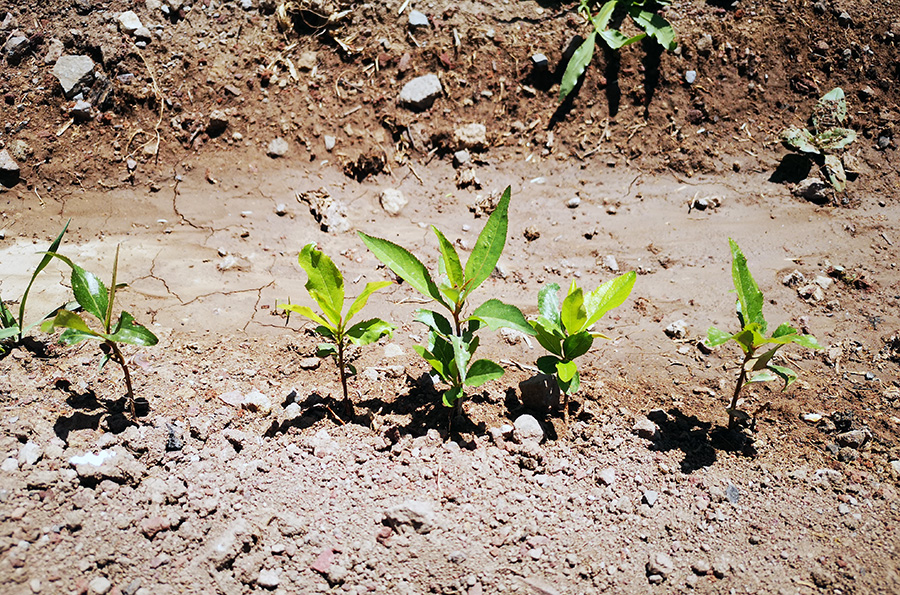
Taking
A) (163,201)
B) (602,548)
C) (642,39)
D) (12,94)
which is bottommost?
(602,548)

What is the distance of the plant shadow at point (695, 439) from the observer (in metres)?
2.76

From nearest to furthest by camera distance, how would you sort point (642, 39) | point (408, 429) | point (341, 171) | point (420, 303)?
point (408, 429) < point (420, 303) < point (341, 171) < point (642, 39)

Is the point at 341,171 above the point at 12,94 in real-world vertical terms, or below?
below

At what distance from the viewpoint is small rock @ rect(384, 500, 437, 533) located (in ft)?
7.71

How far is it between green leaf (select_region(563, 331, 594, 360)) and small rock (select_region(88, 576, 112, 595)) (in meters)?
1.91

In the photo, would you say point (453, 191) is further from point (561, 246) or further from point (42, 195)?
point (42, 195)

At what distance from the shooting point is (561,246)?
4.34m

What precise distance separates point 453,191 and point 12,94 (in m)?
3.29

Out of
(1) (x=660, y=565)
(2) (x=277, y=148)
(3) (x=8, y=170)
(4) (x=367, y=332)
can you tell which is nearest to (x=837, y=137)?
(1) (x=660, y=565)

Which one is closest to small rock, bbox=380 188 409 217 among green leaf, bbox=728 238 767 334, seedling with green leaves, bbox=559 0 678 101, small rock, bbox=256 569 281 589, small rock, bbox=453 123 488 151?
small rock, bbox=453 123 488 151

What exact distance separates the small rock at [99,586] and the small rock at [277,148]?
3255 mm

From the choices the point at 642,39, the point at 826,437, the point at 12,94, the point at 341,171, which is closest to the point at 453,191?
the point at 341,171

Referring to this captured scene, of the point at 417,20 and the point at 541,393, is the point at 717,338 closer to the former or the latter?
the point at 541,393

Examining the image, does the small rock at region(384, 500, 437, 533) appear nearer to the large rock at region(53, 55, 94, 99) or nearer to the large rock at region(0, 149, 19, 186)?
the large rock at region(0, 149, 19, 186)
